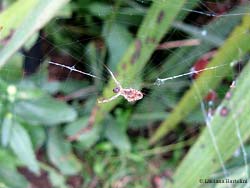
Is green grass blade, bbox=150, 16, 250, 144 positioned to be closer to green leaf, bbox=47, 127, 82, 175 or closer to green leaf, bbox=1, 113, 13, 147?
green leaf, bbox=47, 127, 82, 175

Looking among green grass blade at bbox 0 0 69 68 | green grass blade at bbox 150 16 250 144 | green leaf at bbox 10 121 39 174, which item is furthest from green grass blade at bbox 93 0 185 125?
green grass blade at bbox 0 0 69 68

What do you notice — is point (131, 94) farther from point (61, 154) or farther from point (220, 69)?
point (61, 154)

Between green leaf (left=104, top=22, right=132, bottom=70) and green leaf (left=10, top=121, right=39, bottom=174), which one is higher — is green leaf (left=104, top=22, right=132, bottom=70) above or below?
above

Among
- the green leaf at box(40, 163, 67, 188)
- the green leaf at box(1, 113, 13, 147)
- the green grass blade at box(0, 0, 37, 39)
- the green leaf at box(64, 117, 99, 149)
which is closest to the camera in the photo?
the green grass blade at box(0, 0, 37, 39)

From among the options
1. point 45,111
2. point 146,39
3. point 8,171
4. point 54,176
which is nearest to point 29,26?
point 146,39

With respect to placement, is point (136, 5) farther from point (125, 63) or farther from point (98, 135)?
point (98, 135)

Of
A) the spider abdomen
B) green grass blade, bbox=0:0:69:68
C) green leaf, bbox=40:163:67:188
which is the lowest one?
green leaf, bbox=40:163:67:188

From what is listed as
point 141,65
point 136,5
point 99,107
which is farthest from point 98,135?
point 136,5

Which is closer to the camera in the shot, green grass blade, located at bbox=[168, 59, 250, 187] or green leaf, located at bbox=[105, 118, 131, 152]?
green grass blade, located at bbox=[168, 59, 250, 187]
